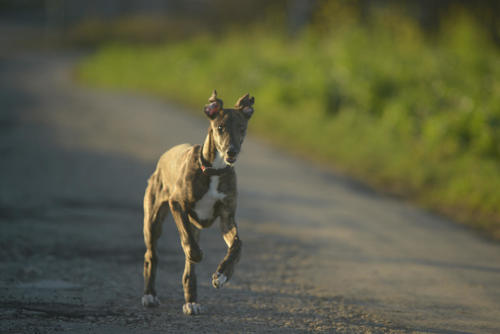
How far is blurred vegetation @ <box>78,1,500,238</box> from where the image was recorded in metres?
9.01

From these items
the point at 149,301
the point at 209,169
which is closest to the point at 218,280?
the point at 209,169

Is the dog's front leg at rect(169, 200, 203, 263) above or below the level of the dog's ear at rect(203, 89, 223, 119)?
below

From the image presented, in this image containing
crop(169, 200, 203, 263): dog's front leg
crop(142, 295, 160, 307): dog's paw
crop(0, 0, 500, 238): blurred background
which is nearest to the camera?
crop(169, 200, 203, 263): dog's front leg

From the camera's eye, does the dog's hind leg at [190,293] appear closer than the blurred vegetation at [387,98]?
Yes

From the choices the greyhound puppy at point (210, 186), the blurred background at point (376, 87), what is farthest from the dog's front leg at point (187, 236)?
the blurred background at point (376, 87)

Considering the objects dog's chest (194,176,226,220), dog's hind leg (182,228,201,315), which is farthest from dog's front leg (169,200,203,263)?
dog's hind leg (182,228,201,315)

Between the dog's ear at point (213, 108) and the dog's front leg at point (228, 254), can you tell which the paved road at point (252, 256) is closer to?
the dog's front leg at point (228, 254)

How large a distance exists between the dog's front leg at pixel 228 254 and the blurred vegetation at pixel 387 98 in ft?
13.9

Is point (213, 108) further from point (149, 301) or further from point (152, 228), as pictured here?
point (149, 301)

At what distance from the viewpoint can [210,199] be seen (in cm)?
397

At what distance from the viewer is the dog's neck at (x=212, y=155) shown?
393 cm

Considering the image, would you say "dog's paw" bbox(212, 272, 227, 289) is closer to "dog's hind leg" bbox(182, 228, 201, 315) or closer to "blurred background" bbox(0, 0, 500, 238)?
"dog's hind leg" bbox(182, 228, 201, 315)

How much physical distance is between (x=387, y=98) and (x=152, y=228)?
8.87 meters

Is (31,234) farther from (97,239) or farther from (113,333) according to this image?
(113,333)
